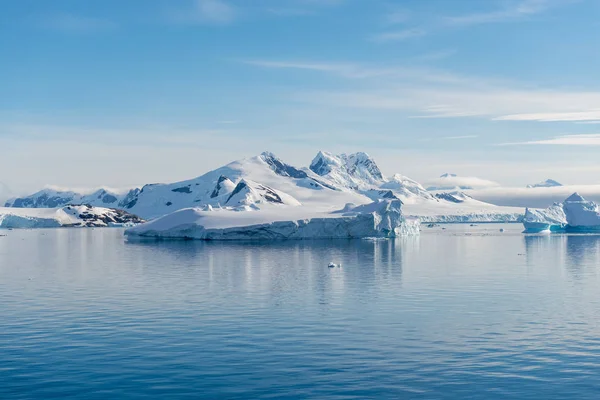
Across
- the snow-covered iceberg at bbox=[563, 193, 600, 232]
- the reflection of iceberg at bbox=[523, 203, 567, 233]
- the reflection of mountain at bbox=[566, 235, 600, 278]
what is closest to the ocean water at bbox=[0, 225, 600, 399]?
the reflection of mountain at bbox=[566, 235, 600, 278]

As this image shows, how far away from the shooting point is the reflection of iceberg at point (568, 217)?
123250 mm

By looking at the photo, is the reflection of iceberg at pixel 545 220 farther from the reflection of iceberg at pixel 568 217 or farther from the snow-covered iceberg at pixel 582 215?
the snow-covered iceberg at pixel 582 215

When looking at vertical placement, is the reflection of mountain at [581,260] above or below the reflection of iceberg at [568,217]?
below

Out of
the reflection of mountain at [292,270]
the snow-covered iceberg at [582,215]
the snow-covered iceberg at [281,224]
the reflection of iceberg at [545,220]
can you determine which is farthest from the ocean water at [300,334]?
the reflection of iceberg at [545,220]

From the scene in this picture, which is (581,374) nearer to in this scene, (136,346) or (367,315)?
(367,315)

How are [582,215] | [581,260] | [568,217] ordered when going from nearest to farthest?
[581,260], [582,215], [568,217]

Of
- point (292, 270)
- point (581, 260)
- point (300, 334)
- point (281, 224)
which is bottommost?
point (300, 334)

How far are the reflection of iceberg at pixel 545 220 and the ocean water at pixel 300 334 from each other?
276ft

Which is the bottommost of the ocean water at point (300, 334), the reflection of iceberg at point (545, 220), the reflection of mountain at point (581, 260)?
the ocean water at point (300, 334)

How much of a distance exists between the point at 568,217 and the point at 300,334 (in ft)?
363

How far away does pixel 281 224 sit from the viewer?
3713 inches

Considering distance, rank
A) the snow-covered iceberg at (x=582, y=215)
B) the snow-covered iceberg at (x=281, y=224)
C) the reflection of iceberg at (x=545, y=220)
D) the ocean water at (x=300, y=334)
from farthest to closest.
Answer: the reflection of iceberg at (x=545, y=220), the snow-covered iceberg at (x=582, y=215), the snow-covered iceberg at (x=281, y=224), the ocean water at (x=300, y=334)

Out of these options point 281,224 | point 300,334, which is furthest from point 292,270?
point 281,224

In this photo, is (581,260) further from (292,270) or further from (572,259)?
(292,270)
